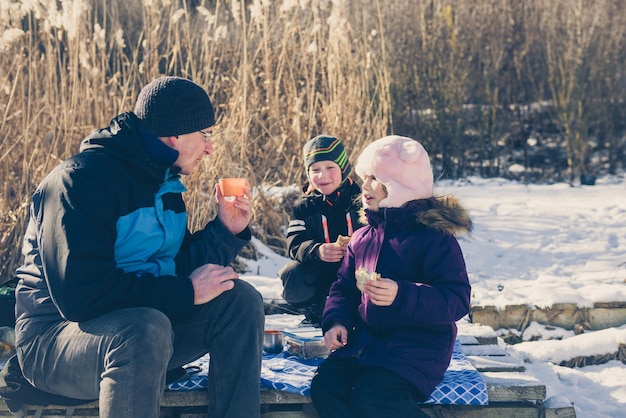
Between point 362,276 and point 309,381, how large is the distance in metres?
0.43

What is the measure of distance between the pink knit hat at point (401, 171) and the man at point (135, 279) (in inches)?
Result: 19.1

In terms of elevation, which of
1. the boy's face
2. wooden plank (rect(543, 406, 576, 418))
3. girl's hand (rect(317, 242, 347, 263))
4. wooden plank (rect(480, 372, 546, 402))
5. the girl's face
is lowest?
wooden plank (rect(543, 406, 576, 418))

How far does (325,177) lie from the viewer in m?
4.09

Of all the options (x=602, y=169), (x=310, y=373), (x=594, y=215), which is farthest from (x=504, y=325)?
(x=602, y=169)

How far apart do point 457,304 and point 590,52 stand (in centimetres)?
865

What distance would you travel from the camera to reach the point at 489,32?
11.0 metres

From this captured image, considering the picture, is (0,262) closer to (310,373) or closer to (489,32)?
(310,373)

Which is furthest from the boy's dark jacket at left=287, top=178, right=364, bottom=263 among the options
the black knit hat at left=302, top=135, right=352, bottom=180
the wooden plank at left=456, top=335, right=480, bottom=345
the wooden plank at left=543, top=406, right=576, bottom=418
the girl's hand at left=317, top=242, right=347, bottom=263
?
the wooden plank at left=543, top=406, right=576, bottom=418

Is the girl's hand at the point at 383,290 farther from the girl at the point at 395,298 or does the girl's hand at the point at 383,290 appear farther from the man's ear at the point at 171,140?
the man's ear at the point at 171,140

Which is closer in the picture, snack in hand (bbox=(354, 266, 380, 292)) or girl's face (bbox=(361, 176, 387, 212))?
snack in hand (bbox=(354, 266, 380, 292))

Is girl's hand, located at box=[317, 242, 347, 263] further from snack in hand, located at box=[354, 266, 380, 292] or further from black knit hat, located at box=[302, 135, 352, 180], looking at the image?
snack in hand, located at box=[354, 266, 380, 292]

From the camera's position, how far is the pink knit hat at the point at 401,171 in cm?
302

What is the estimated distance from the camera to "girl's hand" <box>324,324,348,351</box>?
9.64 ft

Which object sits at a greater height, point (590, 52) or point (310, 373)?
point (590, 52)
